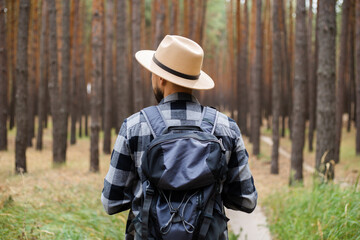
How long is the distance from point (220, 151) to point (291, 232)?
3167 mm

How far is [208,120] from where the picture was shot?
2154 mm

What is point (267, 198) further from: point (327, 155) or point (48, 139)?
point (48, 139)

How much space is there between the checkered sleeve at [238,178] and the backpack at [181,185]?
0.63 feet

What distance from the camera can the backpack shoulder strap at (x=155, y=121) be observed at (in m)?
2.07

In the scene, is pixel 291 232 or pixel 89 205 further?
pixel 89 205

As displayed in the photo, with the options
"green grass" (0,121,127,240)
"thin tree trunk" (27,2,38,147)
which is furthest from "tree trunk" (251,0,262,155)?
"thin tree trunk" (27,2,38,147)

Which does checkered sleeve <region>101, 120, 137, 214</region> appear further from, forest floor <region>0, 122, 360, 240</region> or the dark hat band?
forest floor <region>0, 122, 360, 240</region>

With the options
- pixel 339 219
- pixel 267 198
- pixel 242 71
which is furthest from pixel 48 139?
pixel 339 219

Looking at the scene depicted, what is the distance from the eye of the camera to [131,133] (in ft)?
6.85

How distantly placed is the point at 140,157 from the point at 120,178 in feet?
0.56

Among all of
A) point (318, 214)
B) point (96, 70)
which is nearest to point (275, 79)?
point (96, 70)

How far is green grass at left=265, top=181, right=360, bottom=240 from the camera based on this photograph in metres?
3.90

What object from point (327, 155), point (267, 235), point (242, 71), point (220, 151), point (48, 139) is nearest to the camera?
point (220, 151)

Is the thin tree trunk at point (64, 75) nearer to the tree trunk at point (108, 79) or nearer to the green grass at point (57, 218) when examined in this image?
the tree trunk at point (108, 79)
